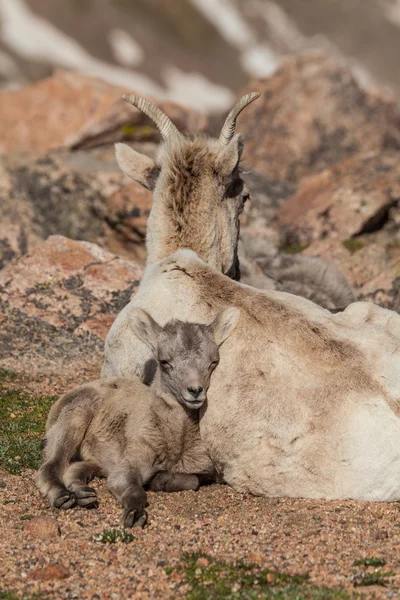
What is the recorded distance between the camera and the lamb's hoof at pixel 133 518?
22.0 feet

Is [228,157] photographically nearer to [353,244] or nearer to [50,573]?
[50,573]

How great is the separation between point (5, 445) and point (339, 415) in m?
3.57

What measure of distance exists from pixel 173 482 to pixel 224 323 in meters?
1.50

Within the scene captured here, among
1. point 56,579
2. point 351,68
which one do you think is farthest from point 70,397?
point 351,68

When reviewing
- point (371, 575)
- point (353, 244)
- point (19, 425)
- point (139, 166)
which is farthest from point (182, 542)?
point (353, 244)

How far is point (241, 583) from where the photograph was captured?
5609 millimetres

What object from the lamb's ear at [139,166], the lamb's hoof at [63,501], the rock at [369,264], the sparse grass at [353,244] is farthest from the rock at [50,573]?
the sparse grass at [353,244]

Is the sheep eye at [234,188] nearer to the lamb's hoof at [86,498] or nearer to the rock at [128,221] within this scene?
the lamb's hoof at [86,498]

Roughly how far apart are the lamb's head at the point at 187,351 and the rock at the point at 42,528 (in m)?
1.51

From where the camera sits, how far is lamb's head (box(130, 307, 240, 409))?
7246 millimetres

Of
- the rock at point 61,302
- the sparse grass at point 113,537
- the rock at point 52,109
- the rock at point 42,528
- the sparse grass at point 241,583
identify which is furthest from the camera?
the rock at point 52,109

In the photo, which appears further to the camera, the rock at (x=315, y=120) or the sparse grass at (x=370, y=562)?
the rock at (x=315, y=120)

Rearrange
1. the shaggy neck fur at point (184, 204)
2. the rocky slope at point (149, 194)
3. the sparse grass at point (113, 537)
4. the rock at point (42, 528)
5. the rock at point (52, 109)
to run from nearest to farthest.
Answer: the sparse grass at point (113, 537), the rock at point (42, 528), the shaggy neck fur at point (184, 204), the rocky slope at point (149, 194), the rock at point (52, 109)

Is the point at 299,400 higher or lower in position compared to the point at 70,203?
higher
